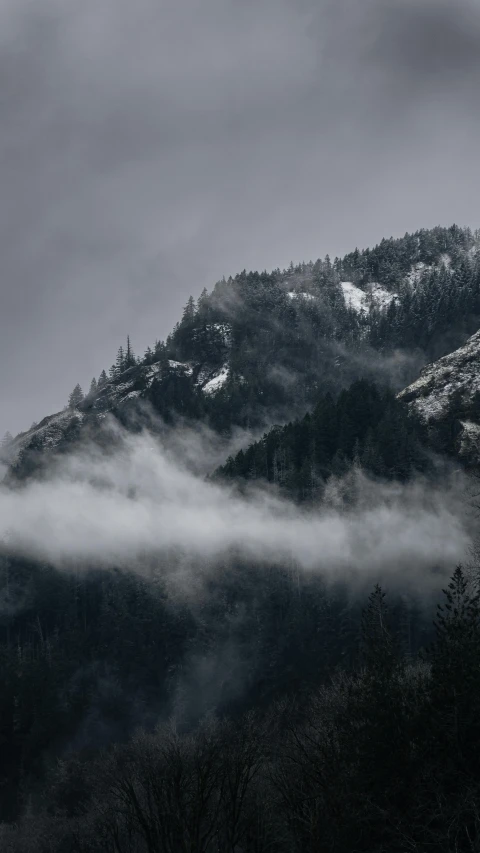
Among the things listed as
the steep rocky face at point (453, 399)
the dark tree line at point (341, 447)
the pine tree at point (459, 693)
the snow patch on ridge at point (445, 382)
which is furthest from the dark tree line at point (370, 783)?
the snow patch on ridge at point (445, 382)

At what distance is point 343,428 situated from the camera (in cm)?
14200

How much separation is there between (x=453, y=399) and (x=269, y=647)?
63.2 metres

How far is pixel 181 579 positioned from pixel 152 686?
21963mm

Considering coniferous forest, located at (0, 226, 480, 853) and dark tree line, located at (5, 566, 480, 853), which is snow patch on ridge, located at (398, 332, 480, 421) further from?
dark tree line, located at (5, 566, 480, 853)

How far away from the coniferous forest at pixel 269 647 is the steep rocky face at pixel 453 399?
0.49 metres

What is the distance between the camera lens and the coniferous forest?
37.3m

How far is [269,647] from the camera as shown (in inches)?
4496

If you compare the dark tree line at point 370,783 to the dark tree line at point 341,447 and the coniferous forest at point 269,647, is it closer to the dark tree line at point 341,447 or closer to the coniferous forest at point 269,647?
the coniferous forest at point 269,647

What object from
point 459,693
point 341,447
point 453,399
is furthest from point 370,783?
point 453,399

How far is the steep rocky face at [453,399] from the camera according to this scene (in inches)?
5220

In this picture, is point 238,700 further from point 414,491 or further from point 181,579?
point 414,491

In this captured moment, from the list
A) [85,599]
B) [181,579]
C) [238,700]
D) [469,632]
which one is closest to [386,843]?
[469,632]

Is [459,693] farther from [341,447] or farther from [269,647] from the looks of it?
[341,447]

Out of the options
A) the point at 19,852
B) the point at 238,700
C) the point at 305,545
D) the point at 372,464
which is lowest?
the point at 238,700
